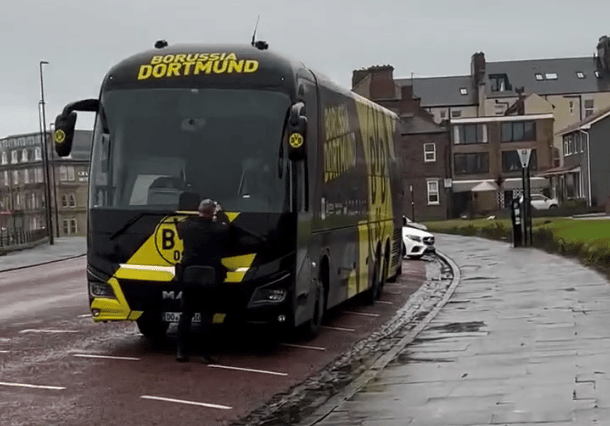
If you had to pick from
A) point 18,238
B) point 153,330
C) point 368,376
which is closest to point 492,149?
point 18,238

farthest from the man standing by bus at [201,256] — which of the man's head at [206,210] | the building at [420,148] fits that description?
the building at [420,148]

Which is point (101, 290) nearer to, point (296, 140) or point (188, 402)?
point (296, 140)

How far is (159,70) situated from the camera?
45.0 ft

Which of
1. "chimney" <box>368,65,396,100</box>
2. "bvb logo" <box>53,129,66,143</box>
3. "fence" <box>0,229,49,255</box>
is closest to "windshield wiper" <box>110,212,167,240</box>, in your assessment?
"bvb logo" <box>53,129,66,143</box>

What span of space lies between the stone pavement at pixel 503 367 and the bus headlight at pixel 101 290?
3.23 m

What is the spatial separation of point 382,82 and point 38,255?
153 feet

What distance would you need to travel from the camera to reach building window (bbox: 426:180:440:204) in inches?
3428

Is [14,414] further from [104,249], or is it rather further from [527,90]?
[527,90]

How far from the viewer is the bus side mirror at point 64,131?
44.4 feet

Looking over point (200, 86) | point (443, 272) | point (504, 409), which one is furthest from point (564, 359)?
point (443, 272)

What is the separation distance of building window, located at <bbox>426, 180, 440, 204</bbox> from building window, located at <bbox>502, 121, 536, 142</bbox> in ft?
22.3

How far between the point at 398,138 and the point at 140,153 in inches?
452

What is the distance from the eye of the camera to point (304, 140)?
42.7ft

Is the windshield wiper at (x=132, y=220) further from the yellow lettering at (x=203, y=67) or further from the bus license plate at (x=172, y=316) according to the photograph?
the yellow lettering at (x=203, y=67)
